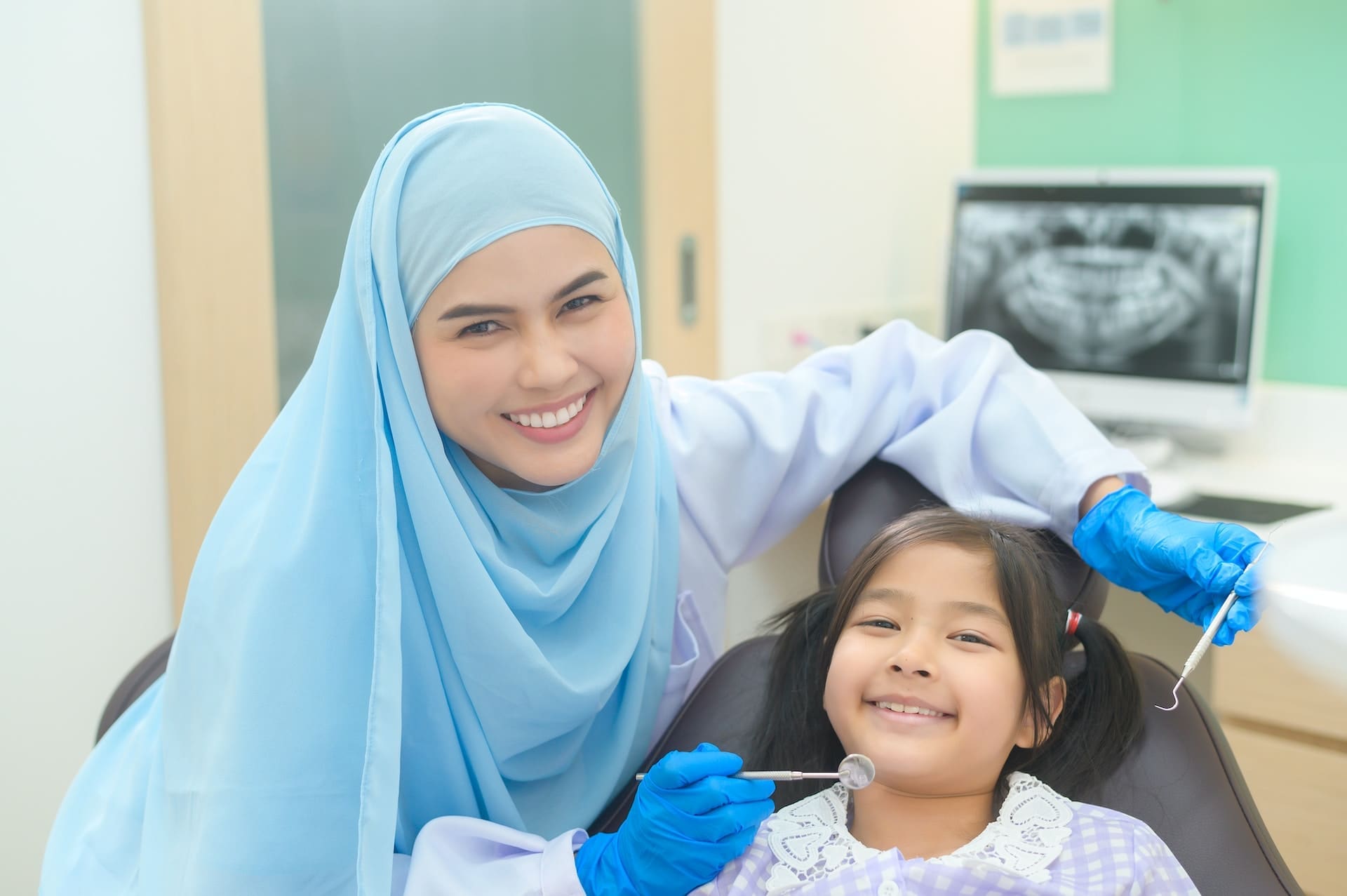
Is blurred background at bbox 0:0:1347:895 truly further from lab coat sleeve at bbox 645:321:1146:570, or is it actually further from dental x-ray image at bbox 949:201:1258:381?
lab coat sleeve at bbox 645:321:1146:570

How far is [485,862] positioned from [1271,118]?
8.07 ft

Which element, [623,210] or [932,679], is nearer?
[932,679]

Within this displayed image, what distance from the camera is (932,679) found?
120 cm

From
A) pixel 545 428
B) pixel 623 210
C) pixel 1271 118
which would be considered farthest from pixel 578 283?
pixel 1271 118

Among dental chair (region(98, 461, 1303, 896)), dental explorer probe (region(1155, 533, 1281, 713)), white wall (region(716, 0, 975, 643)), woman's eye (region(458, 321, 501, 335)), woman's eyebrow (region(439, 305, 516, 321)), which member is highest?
white wall (region(716, 0, 975, 643))

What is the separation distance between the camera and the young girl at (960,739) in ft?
3.70

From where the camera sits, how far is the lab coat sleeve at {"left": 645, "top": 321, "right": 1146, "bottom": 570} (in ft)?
4.76

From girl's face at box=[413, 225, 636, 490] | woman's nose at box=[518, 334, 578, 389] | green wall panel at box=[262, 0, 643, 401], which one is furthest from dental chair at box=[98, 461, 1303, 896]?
green wall panel at box=[262, 0, 643, 401]

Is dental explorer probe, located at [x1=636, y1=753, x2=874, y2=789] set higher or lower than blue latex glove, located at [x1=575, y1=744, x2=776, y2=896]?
higher

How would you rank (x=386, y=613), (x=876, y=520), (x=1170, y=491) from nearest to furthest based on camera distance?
(x=386, y=613) → (x=876, y=520) → (x=1170, y=491)

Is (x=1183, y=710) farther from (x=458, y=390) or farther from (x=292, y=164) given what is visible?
(x=292, y=164)

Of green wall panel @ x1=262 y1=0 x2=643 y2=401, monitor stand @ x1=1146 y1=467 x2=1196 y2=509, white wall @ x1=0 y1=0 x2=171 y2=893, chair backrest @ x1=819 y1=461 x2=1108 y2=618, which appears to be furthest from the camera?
monitor stand @ x1=1146 y1=467 x2=1196 y2=509

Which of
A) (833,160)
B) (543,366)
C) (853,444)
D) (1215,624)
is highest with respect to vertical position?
(833,160)

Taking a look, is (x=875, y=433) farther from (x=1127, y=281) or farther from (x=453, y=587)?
(x=1127, y=281)
